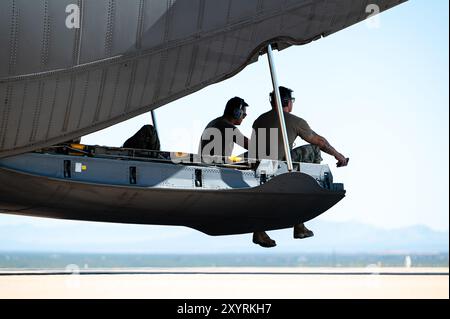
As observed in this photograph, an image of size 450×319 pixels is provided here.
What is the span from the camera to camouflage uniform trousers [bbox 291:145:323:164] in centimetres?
2092

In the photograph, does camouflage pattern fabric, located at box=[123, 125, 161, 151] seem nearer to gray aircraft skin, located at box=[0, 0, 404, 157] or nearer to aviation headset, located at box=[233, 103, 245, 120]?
gray aircraft skin, located at box=[0, 0, 404, 157]

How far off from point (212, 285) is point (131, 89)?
17.8ft

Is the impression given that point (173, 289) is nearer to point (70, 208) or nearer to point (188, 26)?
point (70, 208)

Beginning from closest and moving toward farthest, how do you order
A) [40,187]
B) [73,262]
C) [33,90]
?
[33,90] < [40,187] < [73,262]

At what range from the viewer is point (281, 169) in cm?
2009

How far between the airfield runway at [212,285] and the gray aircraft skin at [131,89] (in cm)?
151

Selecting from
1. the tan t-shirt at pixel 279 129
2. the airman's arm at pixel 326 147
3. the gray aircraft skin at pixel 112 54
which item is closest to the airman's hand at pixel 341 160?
the airman's arm at pixel 326 147

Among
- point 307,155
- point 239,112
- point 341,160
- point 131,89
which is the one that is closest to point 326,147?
point 341,160

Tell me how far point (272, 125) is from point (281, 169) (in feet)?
4.02

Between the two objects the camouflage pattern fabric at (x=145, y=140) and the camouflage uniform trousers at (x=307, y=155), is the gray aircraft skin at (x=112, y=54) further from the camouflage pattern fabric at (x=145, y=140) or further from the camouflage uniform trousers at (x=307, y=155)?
the camouflage uniform trousers at (x=307, y=155)

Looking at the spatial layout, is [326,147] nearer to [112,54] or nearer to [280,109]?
[280,109]

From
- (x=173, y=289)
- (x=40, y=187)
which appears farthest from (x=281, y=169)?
Result: (x=40, y=187)

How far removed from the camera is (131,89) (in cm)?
1795

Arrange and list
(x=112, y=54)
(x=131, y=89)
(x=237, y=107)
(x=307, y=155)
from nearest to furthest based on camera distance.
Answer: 1. (x=112, y=54)
2. (x=131, y=89)
3. (x=237, y=107)
4. (x=307, y=155)
